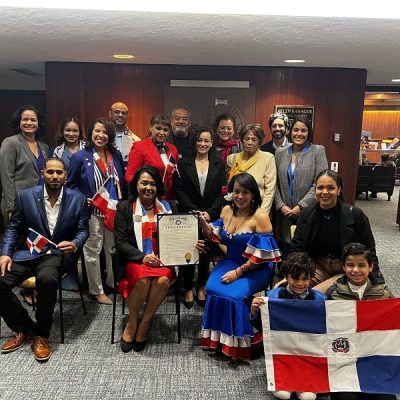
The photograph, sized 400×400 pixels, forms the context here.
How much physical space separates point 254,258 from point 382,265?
2622mm

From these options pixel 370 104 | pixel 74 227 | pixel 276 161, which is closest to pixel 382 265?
→ pixel 276 161

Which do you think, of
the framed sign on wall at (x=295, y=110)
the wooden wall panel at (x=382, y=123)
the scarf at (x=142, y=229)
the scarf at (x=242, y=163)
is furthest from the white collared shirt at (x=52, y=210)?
the wooden wall panel at (x=382, y=123)

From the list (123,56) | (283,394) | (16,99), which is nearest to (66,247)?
(283,394)

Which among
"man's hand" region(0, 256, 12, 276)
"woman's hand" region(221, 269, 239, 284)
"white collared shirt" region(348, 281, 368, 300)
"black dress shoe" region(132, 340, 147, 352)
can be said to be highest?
"white collared shirt" region(348, 281, 368, 300)

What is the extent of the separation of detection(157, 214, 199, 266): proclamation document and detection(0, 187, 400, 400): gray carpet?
64 centimetres

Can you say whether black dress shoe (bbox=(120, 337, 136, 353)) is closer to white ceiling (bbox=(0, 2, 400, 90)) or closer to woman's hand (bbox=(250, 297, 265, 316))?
woman's hand (bbox=(250, 297, 265, 316))

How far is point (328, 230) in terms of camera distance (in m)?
2.76

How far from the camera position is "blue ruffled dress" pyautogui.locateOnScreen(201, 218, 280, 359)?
102 inches

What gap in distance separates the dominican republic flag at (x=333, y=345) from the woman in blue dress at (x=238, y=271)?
0.36m

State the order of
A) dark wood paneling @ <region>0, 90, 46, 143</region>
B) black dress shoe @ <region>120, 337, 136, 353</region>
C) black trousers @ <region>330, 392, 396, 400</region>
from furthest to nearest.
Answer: dark wood paneling @ <region>0, 90, 46, 143</region>, black dress shoe @ <region>120, 337, 136, 353</region>, black trousers @ <region>330, 392, 396, 400</region>

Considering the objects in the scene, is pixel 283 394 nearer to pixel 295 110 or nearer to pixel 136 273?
pixel 136 273

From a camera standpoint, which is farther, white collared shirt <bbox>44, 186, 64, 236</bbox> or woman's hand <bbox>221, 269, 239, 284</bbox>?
white collared shirt <bbox>44, 186, 64, 236</bbox>

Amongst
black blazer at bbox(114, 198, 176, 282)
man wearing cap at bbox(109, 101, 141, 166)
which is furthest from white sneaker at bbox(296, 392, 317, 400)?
man wearing cap at bbox(109, 101, 141, 166)

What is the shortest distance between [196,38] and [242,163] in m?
1.12
